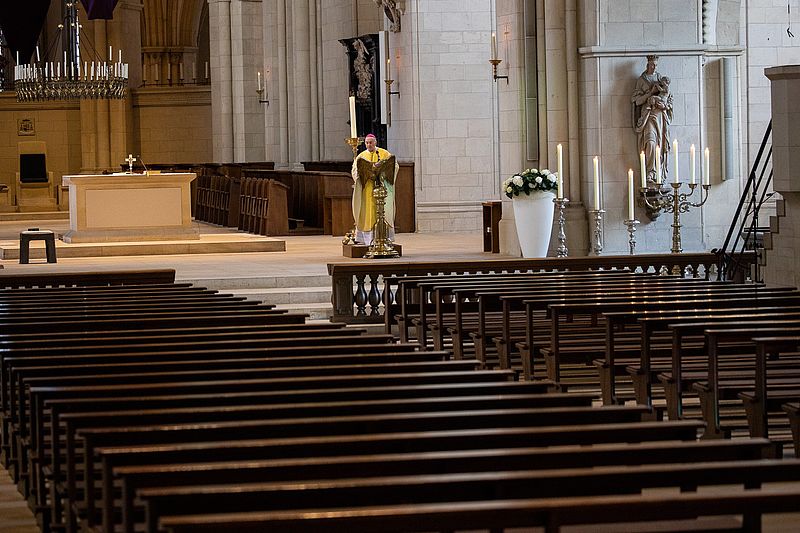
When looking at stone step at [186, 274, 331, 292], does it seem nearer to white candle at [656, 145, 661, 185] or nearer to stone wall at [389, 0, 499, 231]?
white candle at [656, 145, 661, 185]

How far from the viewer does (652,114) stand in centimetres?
1470

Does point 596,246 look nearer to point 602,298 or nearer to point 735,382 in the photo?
point 602,298

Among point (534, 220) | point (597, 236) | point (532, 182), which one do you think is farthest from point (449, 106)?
point (597, 236)

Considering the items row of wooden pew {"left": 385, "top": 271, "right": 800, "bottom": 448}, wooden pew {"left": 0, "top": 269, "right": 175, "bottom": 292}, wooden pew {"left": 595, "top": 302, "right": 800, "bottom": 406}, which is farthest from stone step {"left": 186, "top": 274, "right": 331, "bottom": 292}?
wooden pew {"left": 595, "top": 302, "right": 800, "bottom": 406}

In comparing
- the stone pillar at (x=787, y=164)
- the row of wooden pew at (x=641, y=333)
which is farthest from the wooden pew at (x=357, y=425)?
the stone pillar at (x=787, y=164)

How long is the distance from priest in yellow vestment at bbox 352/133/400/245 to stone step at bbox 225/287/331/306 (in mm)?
2450

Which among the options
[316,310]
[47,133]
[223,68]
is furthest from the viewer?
[47,133]

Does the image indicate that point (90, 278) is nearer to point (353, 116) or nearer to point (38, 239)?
point (353, 116)

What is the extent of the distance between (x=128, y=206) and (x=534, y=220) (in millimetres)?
5675

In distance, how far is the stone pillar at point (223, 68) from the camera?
92.6 feet

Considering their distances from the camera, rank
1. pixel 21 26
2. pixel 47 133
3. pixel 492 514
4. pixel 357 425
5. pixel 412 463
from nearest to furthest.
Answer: pixel 492 514 → pixel 412 463 → pixel 357 425 → pixel 21 26 → pixel 47 133

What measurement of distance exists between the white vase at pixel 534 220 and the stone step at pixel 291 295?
2473 millimetres

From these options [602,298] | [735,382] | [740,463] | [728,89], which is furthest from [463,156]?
[740,463]

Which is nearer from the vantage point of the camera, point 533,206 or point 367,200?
point 533,206
